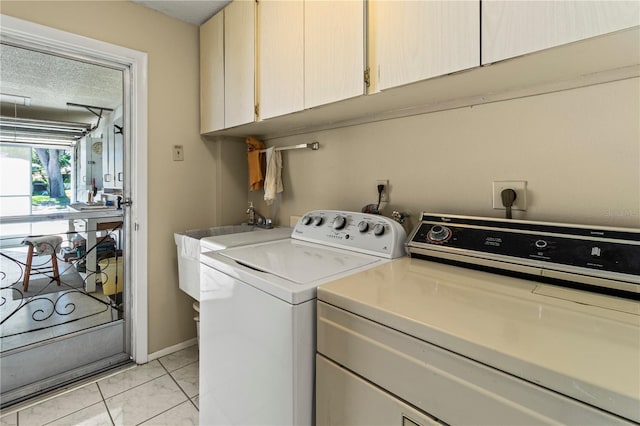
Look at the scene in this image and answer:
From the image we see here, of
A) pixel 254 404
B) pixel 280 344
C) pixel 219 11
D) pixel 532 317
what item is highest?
pixel 219 11

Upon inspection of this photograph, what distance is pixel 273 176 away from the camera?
2.12m

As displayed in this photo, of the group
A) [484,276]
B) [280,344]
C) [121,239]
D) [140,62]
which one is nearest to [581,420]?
[484,276]

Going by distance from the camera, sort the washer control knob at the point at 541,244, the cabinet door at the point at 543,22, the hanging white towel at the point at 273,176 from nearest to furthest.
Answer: the cabinet door at the point at 543,22
the washer control knob at the point at 541,244
the hanging white towel at the point at 273,176

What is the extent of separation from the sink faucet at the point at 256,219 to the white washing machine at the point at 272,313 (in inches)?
28.4

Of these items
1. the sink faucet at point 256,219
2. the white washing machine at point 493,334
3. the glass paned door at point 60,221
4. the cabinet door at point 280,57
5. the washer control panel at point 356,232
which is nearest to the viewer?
the white washing machine at point 493,334

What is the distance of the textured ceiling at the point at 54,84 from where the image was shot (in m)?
1.66

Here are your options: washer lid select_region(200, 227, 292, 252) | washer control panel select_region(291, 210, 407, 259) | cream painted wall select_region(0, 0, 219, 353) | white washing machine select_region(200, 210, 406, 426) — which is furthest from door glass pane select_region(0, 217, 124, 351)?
washer control panel select_region(291, 210, 407, 259)

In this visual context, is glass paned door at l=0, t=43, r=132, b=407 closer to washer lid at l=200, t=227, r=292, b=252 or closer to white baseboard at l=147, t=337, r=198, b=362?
white baseboard at l=147, t=337, r=198, b=362

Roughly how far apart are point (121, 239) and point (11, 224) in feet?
1.76

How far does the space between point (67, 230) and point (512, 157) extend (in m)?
2.39

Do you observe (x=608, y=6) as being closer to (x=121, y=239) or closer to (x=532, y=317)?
(x=532, y=317)

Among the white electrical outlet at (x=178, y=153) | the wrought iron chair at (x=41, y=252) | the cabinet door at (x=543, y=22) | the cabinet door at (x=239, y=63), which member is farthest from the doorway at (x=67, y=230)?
the cabinet door at (x=543, y=22)

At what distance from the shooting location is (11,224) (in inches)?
66.8

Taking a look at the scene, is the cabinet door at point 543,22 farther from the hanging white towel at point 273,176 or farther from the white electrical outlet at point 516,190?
the hanging white towel at point 273,176
